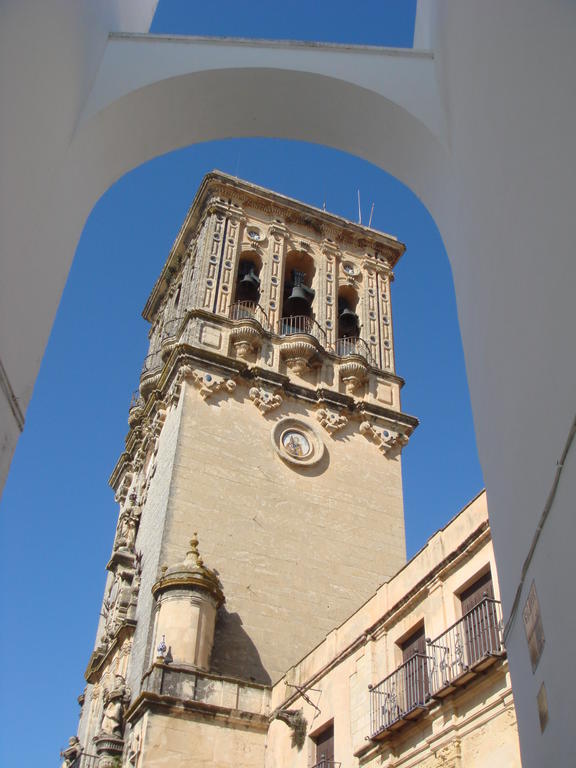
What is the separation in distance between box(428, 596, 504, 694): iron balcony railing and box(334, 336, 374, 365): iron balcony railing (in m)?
13.0

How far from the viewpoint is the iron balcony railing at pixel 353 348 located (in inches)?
Answer: 922

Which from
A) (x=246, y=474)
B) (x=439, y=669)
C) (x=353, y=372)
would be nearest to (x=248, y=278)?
(x=353, y=372)

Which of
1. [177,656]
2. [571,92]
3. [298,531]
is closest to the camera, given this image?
[571,92]

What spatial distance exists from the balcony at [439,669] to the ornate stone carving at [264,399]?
32.0 feet

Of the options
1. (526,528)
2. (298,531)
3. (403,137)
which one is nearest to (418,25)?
(403,137)

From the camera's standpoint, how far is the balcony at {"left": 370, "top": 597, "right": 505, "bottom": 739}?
991 centimetres

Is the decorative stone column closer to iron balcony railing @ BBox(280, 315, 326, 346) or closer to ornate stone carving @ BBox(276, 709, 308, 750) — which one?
ornate stone carving @ BBox(276, 709, 308, 750)

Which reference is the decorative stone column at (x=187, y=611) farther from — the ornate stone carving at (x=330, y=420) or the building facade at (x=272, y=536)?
the ornate stone carving at (x=330, y=420)

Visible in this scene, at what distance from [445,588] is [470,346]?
7.81 metres

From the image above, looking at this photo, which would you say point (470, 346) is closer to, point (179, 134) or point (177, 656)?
point (179, 134)

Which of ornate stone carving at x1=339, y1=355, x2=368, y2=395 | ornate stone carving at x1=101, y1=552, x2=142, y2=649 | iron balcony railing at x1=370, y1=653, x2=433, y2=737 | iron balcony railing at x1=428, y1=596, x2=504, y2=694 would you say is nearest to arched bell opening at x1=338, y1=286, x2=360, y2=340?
ornate stone carving at x1=339, y1=355, x2=368, y2=395

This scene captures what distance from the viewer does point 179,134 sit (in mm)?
5418

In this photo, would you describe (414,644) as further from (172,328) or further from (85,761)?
(172,328)

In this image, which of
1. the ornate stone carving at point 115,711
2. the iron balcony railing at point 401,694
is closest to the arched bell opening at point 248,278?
the ornate stone carving at point 115,711
